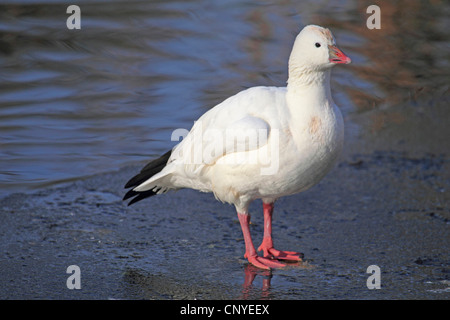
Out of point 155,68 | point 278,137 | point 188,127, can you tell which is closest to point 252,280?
point 278,137

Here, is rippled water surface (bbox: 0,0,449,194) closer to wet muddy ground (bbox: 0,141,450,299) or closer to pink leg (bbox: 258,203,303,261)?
wet muddy ground (bbox: 0,141,450,299)

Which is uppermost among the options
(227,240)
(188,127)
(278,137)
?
(188,127)

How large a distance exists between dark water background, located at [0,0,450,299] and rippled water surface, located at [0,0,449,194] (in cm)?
3

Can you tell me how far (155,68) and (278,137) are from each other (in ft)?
17.8

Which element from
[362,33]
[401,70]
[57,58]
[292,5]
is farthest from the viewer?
[292,5]

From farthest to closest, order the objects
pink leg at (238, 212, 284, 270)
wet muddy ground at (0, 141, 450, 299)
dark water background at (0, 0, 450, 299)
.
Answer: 1. pink leg at (238, 212, 284, 270)
2. dark water background at (0, 0, 450, 299)
3. wet muddy ground at (0, 141, 450, 299)

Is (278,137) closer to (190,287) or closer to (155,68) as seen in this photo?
(190,287)

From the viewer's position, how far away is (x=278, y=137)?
505 cm

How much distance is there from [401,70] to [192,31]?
3.46 metres

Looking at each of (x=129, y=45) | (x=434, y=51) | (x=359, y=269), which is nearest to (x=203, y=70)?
(x=129, y=45)

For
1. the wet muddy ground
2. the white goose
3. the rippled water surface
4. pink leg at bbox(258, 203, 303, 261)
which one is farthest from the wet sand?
the rippled water surface

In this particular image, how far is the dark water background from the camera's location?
523 cm

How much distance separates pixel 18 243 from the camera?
18.5 feet

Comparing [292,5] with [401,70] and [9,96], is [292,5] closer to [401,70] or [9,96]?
[401,70]
